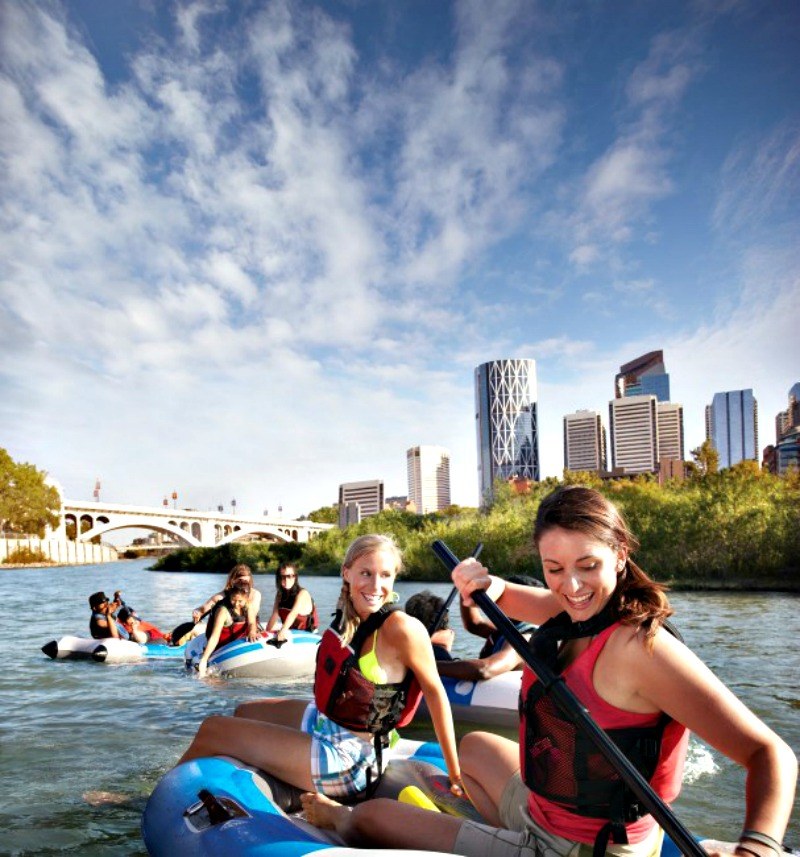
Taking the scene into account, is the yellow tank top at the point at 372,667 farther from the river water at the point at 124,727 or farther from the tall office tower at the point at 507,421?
the tall office tower at the point at 507,421

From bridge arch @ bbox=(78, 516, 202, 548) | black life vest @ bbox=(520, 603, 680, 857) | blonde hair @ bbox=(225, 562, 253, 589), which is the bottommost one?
bridge arch @ bbox=(78, 516, 202, 548)

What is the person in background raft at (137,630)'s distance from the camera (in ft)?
33.9

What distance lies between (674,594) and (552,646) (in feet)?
65.2

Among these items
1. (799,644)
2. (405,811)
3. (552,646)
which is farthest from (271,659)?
(799,644)

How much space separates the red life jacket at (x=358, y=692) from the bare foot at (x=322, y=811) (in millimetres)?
275

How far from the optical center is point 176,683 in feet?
25.9

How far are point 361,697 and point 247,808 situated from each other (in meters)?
0.55

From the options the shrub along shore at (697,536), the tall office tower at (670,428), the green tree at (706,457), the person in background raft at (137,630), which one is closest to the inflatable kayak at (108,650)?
the person in background raft at (137,630)

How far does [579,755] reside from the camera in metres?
1.84

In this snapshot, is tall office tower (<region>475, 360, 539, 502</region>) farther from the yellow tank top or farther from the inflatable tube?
the yellow tank top

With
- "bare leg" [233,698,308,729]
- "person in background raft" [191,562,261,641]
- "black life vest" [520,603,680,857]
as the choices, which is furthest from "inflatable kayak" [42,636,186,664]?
"black life vest" [520,603,680,857]

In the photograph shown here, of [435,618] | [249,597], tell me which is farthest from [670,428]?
[435,618]

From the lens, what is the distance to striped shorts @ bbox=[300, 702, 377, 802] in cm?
279

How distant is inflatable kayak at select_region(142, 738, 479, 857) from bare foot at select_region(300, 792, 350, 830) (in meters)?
0.05
